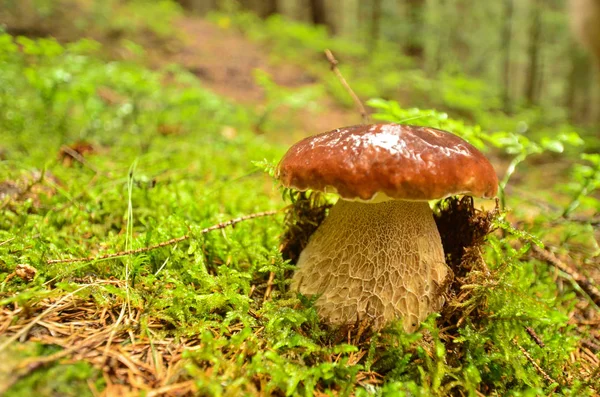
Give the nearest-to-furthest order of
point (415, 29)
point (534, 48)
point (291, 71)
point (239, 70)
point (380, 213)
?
point (380, 213) < point (239, 70) < point (291, 71) < point (415, 29) < point (534, 48)

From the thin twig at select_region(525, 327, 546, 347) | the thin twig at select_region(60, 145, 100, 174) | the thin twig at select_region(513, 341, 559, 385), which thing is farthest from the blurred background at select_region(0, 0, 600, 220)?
the thin twig at select_region(513, 341, 559, 385)

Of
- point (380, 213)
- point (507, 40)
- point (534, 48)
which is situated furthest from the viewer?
point (507, 40)

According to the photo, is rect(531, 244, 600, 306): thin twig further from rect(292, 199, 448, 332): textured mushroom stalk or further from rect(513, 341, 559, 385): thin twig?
rect(292, 199, 448, 332): textured mushroom stalk

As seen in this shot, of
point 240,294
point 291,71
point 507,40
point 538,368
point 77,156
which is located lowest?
point 538,368

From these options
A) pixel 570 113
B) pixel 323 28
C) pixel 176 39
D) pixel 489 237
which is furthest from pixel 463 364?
pixel 570 113

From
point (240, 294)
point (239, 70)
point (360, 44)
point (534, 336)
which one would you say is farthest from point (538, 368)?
point (360, 44)

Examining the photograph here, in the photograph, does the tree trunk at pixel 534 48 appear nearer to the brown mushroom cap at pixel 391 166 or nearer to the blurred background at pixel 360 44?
the blurred background at pixel 360 44

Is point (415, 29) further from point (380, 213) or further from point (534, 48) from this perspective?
point (380, 213)

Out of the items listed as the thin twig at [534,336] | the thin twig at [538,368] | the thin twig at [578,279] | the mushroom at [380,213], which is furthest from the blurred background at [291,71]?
the thin twig at [538,368]
